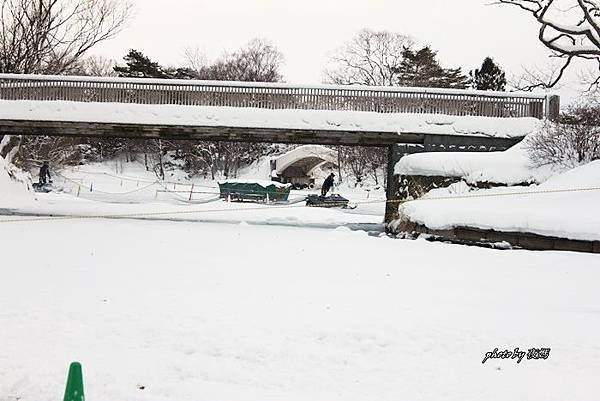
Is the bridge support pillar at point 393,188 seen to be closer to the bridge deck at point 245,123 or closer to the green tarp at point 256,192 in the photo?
the bridge deck at point 245,123

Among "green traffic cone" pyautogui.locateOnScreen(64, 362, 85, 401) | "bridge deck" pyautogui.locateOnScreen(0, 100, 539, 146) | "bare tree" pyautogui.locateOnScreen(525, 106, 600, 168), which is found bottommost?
"green traffic cone" pyautogui.locateOnScreen(64, 362, 85, 401)

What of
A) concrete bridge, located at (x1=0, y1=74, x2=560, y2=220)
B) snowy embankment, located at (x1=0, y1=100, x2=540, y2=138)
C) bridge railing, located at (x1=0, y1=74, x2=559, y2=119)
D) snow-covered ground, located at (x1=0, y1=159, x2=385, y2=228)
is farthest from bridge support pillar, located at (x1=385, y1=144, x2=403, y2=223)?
bridge railing, located at (x1=0, y1=74, x2=559, y2=119)

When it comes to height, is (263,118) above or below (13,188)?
above

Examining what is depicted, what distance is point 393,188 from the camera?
23.3 m

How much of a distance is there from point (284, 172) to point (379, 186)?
1035 centimetres

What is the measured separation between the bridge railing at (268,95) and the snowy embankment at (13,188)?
4.66 metres

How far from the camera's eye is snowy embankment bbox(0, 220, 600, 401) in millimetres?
4961

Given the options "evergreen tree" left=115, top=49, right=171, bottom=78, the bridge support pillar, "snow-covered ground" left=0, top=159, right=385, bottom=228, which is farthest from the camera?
"evergreen tree" left=115, top=49, right=171, bottom=78

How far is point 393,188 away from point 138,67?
51693 mm

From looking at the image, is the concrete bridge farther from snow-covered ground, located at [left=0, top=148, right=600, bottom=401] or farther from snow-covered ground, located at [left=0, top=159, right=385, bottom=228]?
snow-covered ground, located at [left=0, top=148, right=600, bottom=401]

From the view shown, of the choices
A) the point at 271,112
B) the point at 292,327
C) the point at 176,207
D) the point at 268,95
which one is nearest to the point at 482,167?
the point at 271,112

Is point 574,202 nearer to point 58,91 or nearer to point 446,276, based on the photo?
point 446,276

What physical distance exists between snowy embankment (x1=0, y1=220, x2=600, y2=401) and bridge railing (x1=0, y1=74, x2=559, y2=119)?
13980 millimetres

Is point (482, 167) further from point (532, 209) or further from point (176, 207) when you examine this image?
point (176, 207)
